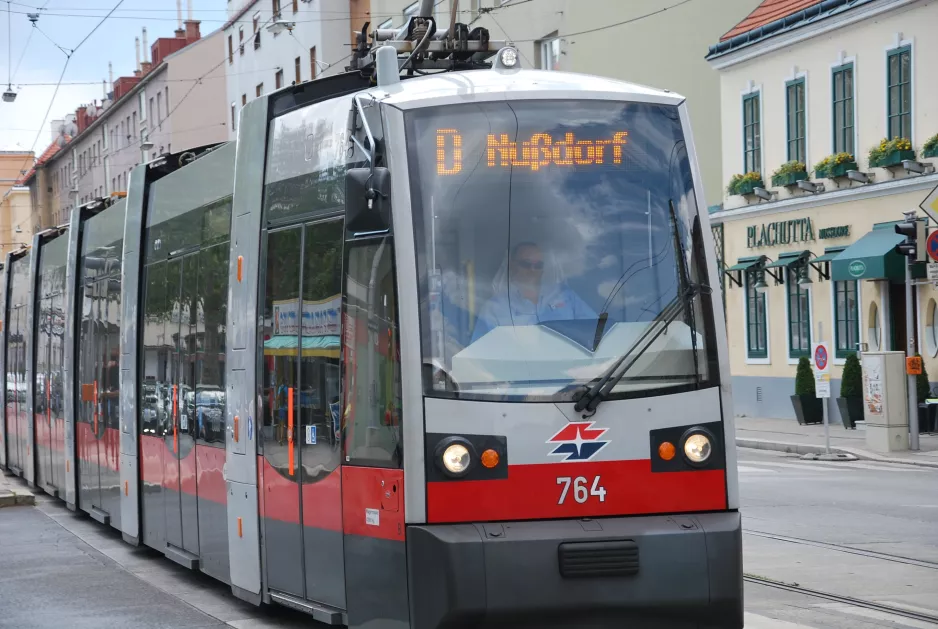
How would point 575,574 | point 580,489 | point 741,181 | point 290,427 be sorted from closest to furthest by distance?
point 575,574, point 580,489, point 290,427, point 741,181

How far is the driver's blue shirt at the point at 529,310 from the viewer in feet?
24.5

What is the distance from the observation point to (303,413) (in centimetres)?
878

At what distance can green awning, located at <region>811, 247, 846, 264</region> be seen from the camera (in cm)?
3139

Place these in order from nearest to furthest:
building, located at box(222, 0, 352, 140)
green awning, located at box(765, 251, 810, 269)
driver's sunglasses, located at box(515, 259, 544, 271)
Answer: driver's sunglasses, located at box(515, 259, 544, 271)
green awning, located at box(765, 251, 810, 269)
building, located at box(222, 0, 352, 140)

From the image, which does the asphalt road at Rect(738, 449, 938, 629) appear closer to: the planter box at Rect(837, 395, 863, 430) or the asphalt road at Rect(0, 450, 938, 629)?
the asphalt road at Rect(0, 450, 938, 629)

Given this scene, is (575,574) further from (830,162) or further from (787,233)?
(787,233)

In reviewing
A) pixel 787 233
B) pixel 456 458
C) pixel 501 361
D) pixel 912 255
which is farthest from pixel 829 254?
pixel 456 458

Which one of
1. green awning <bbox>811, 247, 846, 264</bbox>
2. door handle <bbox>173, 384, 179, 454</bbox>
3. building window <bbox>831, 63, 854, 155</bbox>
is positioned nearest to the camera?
door handle <bbox>173, 384, 179, 454</bbox>

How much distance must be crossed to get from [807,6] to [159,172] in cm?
2244

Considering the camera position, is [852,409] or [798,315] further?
[798,315]

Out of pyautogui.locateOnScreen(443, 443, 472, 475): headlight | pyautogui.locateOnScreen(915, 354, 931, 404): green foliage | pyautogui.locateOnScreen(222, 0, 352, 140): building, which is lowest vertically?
pyautogui.locateOnScreen(915, 354, 931, 404): green foliage

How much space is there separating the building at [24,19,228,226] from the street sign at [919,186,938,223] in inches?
1669

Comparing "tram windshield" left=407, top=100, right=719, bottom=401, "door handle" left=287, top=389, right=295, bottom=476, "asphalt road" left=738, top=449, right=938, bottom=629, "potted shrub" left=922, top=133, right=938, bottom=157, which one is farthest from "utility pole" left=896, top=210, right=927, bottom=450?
"tram windshield" left=407, top=100, right=719, bottom=401

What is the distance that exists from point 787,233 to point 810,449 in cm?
891
